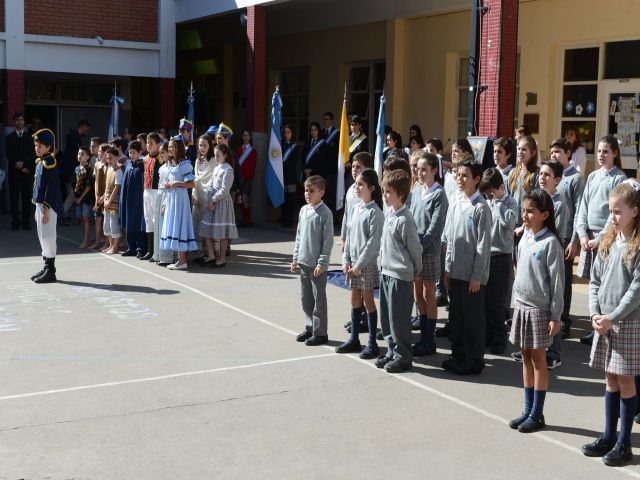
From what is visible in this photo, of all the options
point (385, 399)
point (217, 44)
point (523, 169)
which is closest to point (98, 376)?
point (385, 399)

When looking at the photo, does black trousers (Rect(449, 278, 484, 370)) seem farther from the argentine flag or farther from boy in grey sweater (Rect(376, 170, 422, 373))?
the argentine flag

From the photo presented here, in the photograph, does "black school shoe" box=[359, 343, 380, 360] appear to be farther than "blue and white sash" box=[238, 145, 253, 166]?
No

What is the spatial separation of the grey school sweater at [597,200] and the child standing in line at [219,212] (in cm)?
508

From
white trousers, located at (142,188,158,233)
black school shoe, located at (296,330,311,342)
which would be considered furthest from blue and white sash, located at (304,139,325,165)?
black school shoe, located at (296,330,311,342)

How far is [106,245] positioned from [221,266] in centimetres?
266

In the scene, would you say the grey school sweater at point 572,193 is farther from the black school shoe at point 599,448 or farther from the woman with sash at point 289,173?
the woman with sash at point 289,173

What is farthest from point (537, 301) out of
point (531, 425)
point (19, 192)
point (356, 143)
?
point (19, 192)

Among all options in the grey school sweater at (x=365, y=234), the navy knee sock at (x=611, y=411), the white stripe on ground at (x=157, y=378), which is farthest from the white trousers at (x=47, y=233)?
the navy knee sock at (x=611, y=411)

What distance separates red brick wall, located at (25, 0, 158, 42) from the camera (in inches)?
739

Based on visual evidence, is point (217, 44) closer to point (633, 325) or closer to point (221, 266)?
point (221, 266)

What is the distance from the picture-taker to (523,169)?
8109 mm

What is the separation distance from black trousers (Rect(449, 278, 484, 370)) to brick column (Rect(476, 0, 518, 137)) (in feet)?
17.8

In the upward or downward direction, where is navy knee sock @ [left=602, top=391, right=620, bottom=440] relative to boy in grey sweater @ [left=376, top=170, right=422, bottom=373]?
downward

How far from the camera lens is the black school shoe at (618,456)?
5.06 meters
